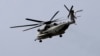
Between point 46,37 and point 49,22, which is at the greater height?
point 49,22

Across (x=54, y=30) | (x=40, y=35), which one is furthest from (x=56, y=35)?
(x=40, y=35)

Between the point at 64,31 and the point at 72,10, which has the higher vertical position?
the point at 72,10

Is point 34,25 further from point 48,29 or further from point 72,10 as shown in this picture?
point 72,10

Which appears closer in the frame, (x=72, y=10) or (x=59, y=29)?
(x=59, y=29)

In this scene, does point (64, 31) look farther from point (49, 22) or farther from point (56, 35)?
point (49, 22)

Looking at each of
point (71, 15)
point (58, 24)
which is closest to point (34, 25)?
point (58, 24)

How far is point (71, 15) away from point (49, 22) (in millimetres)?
5503

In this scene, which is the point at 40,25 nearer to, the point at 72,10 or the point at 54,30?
the point at 54,30

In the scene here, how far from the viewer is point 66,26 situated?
5156cm

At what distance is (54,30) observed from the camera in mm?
51625

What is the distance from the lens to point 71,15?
57000 millimetres

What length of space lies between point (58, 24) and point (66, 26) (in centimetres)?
218

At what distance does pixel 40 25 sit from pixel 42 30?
1336 millimetres

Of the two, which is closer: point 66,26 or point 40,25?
point 66,26
